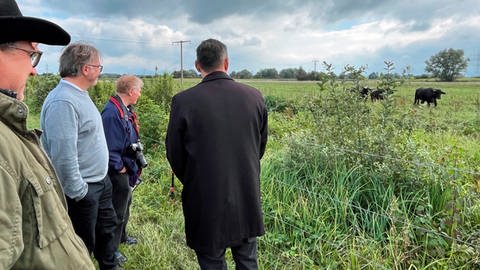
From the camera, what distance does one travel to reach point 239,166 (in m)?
2.42

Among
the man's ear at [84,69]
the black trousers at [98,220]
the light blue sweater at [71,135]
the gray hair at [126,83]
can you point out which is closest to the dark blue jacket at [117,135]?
the gray hair at [126,83]

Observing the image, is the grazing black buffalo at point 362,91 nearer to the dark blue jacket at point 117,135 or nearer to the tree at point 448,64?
the dark blue jacket at point 117,135

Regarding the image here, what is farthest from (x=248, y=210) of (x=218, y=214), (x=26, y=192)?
(x=26, y=192)

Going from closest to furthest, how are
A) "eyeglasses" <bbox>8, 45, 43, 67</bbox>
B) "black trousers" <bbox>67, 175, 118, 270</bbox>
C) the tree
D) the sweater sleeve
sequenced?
"eyeglasses" <bbox>8, 45, 43, 67</bbox> < the sweater sleeve < "black trousers" <bbox>67, 175, 118, 270</bbox> < the tree

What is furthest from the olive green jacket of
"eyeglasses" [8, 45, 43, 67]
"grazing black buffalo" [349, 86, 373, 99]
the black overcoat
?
"grazing black buffalo" [349, 86, 373, 99]

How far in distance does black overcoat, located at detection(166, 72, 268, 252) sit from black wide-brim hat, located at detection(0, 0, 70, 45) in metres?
1.10

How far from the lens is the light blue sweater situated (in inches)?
97.7

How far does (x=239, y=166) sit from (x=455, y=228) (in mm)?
1871

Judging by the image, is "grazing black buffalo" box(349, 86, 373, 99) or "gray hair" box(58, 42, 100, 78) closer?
"gray hair" box(58, 42, 100, 78)

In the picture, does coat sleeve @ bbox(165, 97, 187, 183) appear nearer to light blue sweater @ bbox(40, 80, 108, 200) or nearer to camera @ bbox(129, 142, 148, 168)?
light blue sweater @ bbox(40, 80, 108, 200)

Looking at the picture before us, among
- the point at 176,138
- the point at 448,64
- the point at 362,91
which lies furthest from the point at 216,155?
the point at 448,64

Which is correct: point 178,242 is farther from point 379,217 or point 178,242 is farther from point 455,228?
point 455,228

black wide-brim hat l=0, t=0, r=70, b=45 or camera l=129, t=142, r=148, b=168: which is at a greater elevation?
black wide-brim hat l=0, t=0, r=70, b=45

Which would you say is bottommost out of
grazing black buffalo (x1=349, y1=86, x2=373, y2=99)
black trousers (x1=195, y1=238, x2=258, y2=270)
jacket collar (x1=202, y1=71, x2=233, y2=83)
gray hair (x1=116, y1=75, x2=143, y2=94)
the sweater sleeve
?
black trousers (x1=195, y1=238, x2=258, y2=270)
